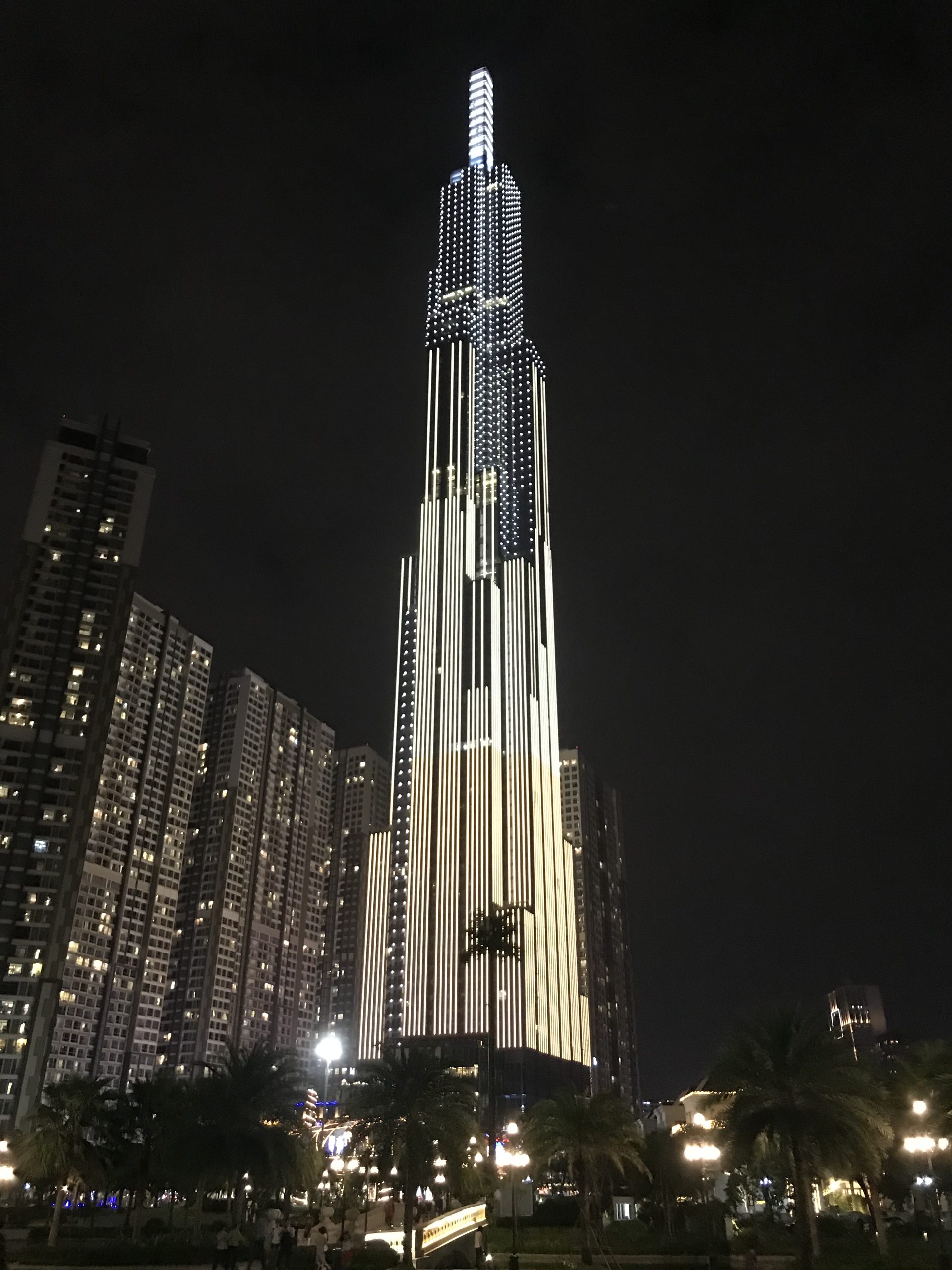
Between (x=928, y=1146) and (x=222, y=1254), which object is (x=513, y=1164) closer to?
(x=928, y=1146)

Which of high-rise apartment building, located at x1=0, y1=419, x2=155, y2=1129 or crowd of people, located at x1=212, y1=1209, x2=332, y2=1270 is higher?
high-rise apartment building, located at x1=0, y1=419, x2=155, y2=1129

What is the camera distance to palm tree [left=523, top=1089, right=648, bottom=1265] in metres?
51.9

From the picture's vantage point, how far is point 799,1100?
38.8 meters

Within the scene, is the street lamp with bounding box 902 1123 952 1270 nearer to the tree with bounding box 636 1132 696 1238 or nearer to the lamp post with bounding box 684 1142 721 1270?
the lamp post with bounding box 684 1142 721 1270

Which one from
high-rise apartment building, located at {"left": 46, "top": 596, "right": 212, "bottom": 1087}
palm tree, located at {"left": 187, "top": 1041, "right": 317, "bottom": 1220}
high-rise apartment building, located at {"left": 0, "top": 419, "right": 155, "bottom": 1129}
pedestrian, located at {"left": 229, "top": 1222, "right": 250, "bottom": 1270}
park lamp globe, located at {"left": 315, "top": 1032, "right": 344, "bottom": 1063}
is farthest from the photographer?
high-rise apartment building, located at {"left": 46, "top": 596, "right": 212, "bottom": 1087}

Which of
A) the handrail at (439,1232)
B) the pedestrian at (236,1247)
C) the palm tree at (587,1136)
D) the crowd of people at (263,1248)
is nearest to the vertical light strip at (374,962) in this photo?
the handrail at (439,1232)

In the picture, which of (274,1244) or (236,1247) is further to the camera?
(274,1244)

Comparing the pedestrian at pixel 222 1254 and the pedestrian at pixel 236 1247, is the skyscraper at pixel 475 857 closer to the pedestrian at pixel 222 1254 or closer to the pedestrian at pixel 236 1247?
the pedestrian at pixel 236 1247

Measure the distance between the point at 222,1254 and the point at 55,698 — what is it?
123033 mm

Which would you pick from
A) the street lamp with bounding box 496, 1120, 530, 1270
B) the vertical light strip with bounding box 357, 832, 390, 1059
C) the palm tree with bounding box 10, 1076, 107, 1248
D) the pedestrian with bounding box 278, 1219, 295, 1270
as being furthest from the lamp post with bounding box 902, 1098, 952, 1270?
the vertical light strip with bounding box 357, 832, 390, 1059

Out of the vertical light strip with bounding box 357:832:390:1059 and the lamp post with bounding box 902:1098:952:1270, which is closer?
the lamp post with bounding box 902:1098:952:1270

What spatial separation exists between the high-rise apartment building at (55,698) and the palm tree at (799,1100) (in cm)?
10770

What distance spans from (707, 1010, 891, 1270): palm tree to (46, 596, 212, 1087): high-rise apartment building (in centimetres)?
12204

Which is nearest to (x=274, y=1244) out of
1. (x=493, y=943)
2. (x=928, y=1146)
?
(x=493, y=943)
